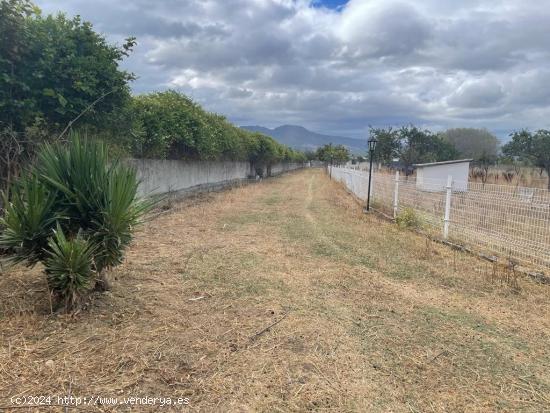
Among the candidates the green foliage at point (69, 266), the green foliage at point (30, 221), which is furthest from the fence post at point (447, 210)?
the green foliage at point (30, 221)

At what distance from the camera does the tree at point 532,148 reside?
32.1 meters

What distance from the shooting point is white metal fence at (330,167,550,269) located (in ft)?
21.0

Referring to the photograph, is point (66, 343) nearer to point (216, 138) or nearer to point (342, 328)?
point (342, 328)

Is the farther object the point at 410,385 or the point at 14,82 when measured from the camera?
the point at 14,82

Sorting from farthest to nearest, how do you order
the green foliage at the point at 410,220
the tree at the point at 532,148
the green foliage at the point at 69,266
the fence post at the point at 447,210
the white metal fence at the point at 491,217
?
the tree at the point at 532,148 → the green foliage at the point at 410,220 → the fence post at the point at 447,210 → the white metal fence at the point at 491,217 → the green foliage at the point at 69,266

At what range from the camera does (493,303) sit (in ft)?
15.9

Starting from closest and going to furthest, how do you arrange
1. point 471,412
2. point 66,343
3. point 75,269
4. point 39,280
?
point 471,412, point 66,343, point 75,269, point 39,280

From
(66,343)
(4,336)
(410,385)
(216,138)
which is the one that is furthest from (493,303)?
(216,138)

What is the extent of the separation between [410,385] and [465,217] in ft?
19.7

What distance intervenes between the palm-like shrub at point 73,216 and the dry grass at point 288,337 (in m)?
0.46

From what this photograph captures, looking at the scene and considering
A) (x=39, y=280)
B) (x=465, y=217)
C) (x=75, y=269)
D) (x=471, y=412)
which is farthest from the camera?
(x=465, y=217)

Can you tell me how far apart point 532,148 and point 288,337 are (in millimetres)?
37239

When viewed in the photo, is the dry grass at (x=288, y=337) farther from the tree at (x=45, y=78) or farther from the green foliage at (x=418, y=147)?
the green foliage at (x=418, y=147)

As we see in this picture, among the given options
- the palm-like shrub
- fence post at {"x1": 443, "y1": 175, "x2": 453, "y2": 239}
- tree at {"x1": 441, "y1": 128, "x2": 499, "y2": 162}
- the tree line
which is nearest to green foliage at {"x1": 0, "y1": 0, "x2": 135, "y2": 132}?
the tree line
